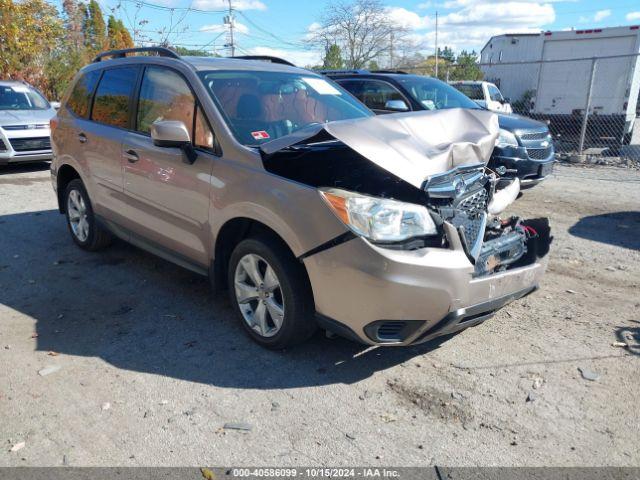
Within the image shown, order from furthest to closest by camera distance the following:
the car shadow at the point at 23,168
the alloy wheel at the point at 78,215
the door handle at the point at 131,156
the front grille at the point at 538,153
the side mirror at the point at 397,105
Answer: the car shadow at the point at 23,168 < the side mirror at the point at 397,105 < the front grille at the point at 538,153 < the alloy wheel at the point at 78,215 < the door handle at the point at 131,156

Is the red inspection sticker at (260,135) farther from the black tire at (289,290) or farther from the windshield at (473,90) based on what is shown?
the windshield at (473,90)

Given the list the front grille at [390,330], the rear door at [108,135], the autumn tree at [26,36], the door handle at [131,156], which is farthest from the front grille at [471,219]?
the autumn tree at [26,36]

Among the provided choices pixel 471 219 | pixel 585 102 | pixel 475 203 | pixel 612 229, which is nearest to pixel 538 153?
pixel 612 229

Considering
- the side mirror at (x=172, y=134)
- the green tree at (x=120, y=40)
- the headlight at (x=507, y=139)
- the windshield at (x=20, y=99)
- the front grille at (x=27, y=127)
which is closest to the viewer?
the side mirror at (x=172, y=134)

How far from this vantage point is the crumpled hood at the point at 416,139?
9.93 ft

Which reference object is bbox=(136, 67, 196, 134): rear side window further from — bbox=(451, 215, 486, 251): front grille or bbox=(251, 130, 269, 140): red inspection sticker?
bbox=(451, 215, 486, 251): front grille

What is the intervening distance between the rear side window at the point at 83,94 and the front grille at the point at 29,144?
5.69 m

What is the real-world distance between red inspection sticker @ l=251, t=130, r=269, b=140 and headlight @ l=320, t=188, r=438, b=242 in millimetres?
940

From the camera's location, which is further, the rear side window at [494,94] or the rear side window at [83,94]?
the rear side window at [494,94]

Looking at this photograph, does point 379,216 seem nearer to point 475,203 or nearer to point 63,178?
point 475,203

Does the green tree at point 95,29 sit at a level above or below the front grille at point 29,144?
above

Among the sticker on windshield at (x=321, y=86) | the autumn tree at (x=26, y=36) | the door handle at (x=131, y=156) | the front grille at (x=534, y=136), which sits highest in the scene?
the autumn tree at (x=26, y=36)

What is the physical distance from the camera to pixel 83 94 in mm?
5453

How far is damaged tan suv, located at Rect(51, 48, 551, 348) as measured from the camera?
9.70 ft
